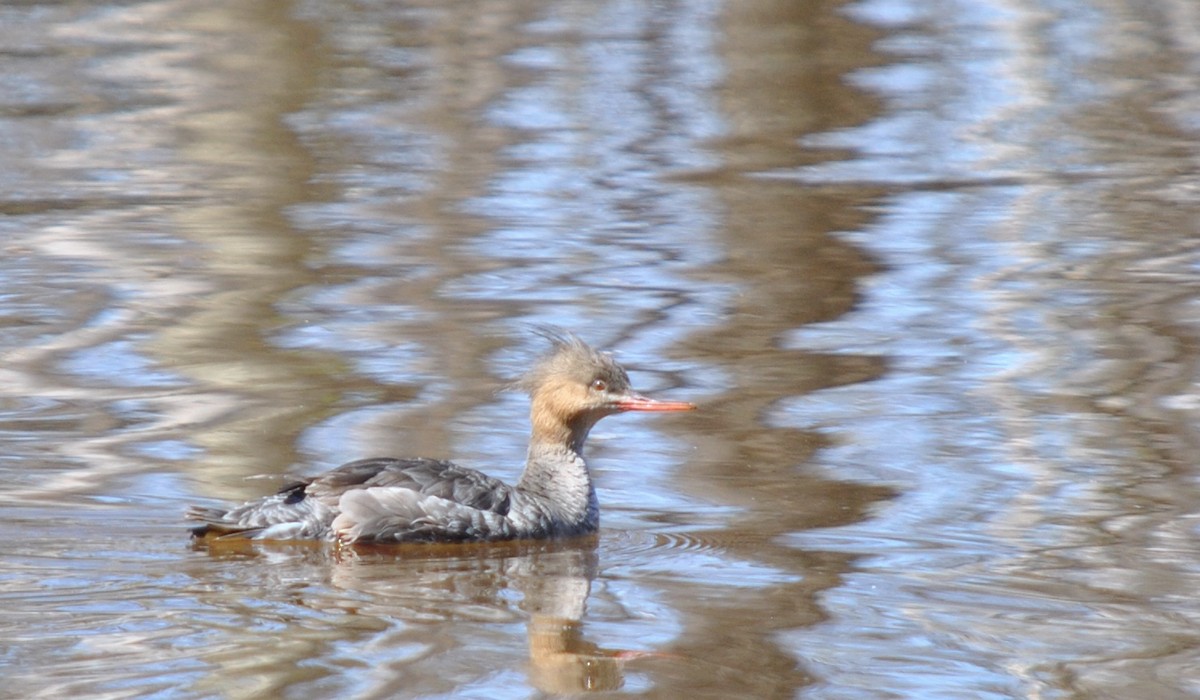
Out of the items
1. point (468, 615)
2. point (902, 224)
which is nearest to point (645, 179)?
point (902, 224)

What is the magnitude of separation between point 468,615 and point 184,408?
2661mm

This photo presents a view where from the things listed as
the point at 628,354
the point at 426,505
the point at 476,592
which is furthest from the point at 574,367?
the point at 628,354

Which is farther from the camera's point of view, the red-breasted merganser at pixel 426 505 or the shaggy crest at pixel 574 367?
the shaggy crest at pixel 574 367

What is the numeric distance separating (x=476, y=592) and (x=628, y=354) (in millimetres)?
3133

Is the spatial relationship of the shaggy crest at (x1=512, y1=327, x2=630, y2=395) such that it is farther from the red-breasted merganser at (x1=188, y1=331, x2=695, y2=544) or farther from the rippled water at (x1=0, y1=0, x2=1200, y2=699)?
the rippled water at (x1=0, y1=0, x2=1200, y2=699)

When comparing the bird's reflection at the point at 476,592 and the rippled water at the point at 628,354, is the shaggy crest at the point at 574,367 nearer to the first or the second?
the rippled water at the point at 628,354

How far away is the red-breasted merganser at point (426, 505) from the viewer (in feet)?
21.8

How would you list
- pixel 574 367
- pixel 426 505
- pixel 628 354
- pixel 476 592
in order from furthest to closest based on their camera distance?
pixel 628 354
pixel 574 367
pixel 426 505
pixel 476 592

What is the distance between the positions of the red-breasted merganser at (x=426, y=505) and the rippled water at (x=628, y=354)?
0.11 metres

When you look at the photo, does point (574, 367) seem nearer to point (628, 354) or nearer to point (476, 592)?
point (476, 592)

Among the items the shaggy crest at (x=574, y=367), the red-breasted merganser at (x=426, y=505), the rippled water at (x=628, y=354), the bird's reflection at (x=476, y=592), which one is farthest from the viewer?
the shaggy crest at (x=574, y=367)

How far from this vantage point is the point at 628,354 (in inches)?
367

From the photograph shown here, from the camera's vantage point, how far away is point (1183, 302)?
10.4 m

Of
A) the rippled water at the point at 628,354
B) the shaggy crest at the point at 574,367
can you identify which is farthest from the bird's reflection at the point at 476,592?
the shaggy crest at the point at 574,367
